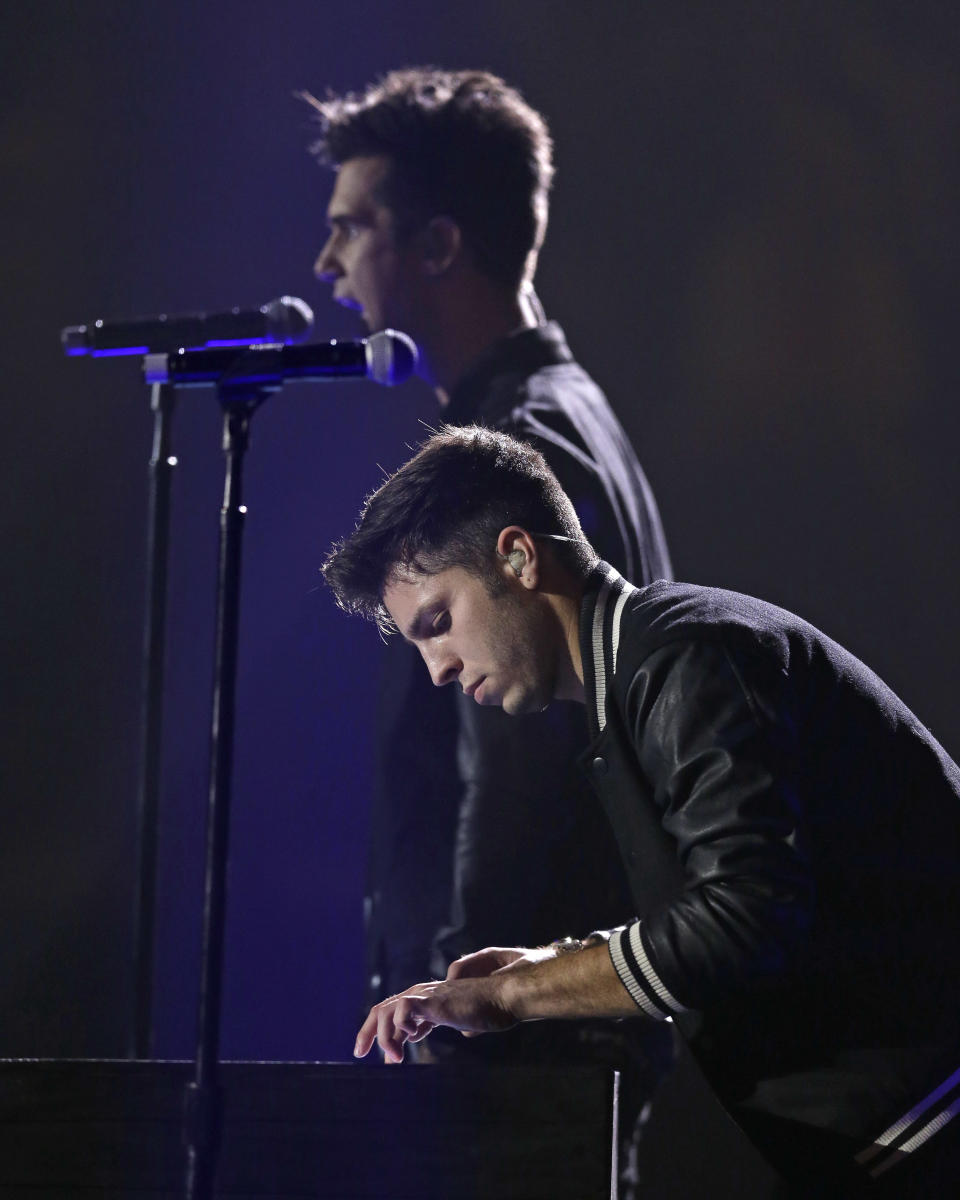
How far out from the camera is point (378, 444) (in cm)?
320

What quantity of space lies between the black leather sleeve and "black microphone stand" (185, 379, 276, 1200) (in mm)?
452

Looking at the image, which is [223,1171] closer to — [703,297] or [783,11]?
[703,297]

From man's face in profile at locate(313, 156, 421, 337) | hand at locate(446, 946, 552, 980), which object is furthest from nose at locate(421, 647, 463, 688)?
man's face in profile at locate(313, 156, 421, 337)

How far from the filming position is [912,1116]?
4.39 ft

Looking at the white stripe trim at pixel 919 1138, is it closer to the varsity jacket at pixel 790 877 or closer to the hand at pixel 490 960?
the varsity jacket at pixel 790 877

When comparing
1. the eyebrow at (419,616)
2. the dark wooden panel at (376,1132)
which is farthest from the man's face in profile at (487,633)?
the dark wooden panel at (376,1132)

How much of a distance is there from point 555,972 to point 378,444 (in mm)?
1992

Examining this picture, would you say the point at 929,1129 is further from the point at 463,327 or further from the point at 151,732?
the point at 463,327

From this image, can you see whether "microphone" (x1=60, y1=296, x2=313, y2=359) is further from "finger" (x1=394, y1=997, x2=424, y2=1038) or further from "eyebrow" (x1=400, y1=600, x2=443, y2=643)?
"finger" (x1=394, y1=997, x2=424, y2=1038)

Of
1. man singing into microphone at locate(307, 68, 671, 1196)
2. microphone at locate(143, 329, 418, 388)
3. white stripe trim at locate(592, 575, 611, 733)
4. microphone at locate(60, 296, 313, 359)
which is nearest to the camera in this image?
white stripe trim at locate(592, 575, 611, 733)

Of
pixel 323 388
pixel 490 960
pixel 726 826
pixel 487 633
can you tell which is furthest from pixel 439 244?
pixel 726 826

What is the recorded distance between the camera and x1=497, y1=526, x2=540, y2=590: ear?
162 centimetres

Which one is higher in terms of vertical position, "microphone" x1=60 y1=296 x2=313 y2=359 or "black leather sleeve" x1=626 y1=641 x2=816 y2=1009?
"microphone" x1=60 y1=296 x2=313 y2=359

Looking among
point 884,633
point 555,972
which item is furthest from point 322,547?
point 555,972
